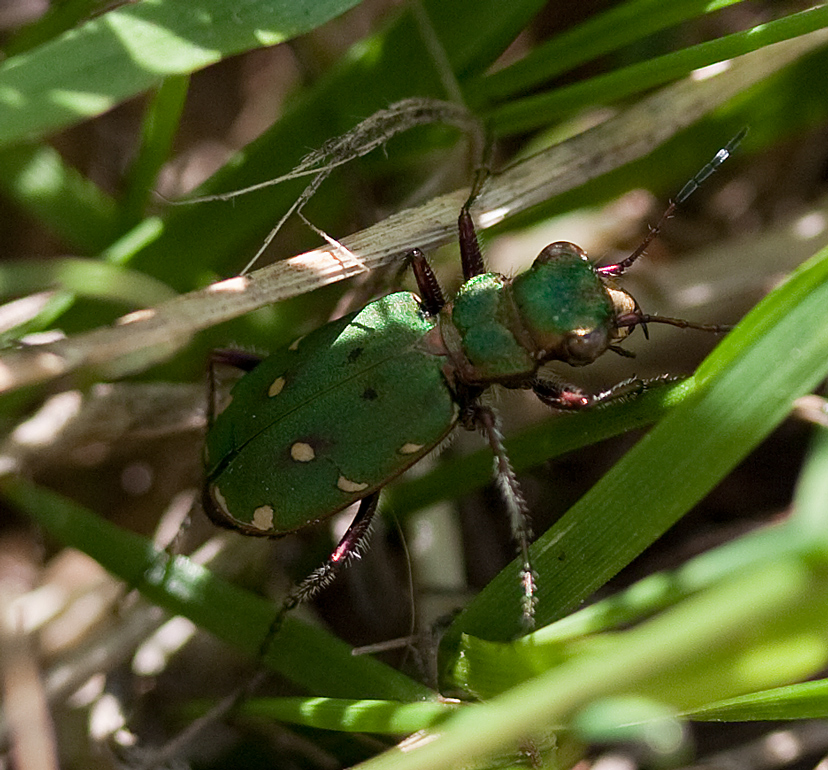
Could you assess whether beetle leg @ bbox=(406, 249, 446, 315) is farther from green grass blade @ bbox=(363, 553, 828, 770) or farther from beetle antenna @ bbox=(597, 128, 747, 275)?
green grass blade @ bbox=(363, 553, 828, 770)

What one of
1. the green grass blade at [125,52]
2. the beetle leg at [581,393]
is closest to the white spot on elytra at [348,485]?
the beetle leg at [581,393]

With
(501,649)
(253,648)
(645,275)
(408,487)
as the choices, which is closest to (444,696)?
(501,649)

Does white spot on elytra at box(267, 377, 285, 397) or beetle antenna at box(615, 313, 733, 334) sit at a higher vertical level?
beetle antenna at box(615, 313, 733, 334)

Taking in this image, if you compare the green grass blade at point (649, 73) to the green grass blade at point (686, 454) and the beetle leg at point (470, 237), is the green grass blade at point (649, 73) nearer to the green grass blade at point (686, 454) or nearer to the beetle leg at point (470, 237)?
the beetle leg at point (470, 237)

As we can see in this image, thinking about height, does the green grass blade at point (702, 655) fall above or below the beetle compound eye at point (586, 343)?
below

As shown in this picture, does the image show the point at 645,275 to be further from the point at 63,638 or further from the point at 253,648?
the point at 63,638

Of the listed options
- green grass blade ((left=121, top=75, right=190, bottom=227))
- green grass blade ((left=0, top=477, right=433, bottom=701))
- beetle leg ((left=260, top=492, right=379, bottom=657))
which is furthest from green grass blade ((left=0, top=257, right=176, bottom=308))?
beetle leg ((left=260, top=492, right=379, bottom=657))
